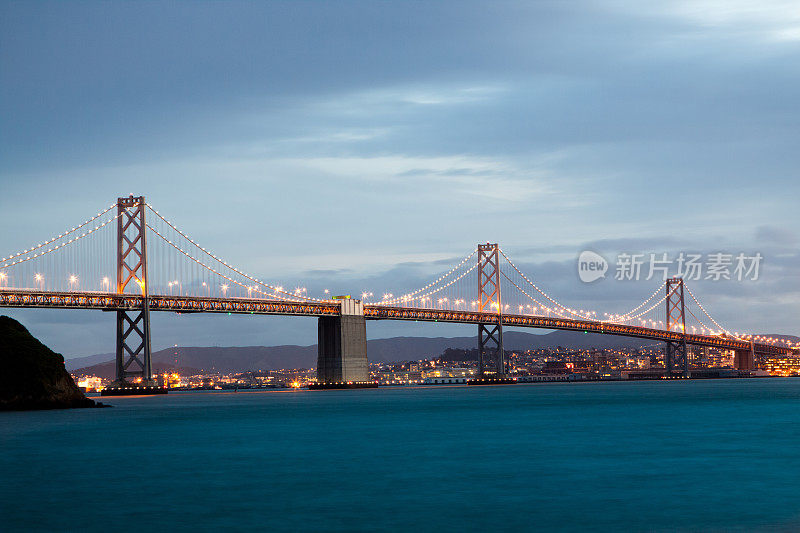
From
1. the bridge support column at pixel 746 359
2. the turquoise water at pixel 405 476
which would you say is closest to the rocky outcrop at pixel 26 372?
the turquoise water at pixel 405 476

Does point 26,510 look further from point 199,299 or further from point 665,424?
point 199,299

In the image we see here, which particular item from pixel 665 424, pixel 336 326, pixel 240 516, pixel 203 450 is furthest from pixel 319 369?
pixel 240 516

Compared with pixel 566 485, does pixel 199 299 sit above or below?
above

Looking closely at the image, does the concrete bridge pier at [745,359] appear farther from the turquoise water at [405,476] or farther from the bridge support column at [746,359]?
the turquoise water at [405,476]

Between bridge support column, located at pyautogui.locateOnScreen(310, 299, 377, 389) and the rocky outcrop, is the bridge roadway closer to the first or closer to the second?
bridge support column, located at pyautogui.locateOnScreen(310, 299, 377, 389)

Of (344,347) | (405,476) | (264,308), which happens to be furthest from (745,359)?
(405,476)
